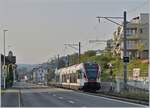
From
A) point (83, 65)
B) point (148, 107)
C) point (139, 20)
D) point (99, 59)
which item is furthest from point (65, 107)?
point (139, 20)

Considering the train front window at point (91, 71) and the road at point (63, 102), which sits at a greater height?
the train front window at point (91, 71)

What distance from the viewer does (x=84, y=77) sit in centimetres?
6312

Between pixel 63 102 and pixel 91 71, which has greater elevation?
pixel 91 71

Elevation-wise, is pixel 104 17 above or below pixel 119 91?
above

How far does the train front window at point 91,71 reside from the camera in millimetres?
62812

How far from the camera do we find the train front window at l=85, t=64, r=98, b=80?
62.8 metres

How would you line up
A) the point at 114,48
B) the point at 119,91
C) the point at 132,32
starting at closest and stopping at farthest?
1. the point at 119,91
2. the point at 132,32
3. the point at 114,48

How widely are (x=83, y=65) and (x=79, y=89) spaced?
203 inches

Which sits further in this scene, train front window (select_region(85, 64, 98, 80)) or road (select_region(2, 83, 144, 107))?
train front window (select_region(85, 64, 98, 80))

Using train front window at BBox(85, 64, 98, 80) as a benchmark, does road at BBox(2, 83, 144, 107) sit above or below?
below

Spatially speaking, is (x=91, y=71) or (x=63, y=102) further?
(x=91, y=71)

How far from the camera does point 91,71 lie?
62.9 m

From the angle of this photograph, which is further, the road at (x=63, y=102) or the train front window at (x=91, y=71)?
Result: the train front window at (x=91, y=71)

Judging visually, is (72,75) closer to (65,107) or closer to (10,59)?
(65,107)
